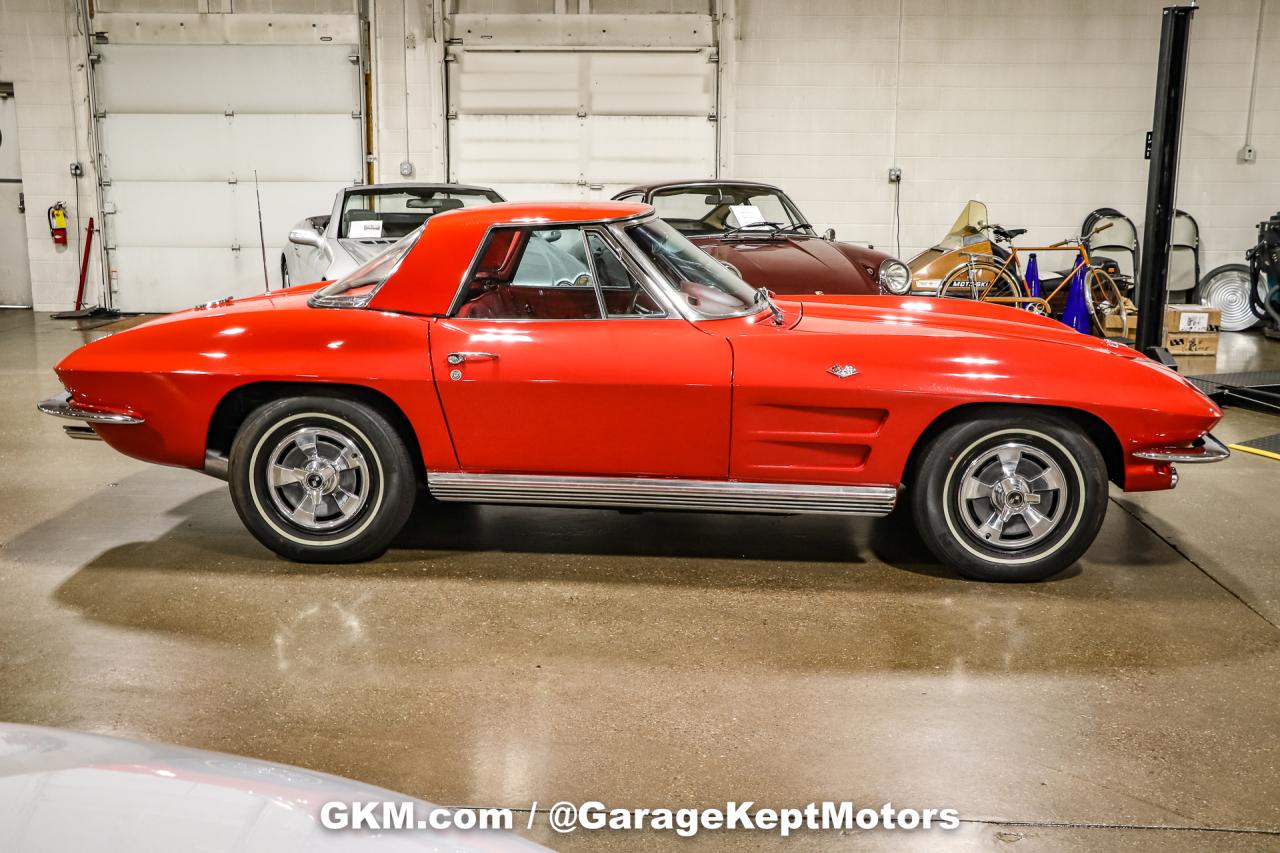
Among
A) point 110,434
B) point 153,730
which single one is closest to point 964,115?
point 110,434

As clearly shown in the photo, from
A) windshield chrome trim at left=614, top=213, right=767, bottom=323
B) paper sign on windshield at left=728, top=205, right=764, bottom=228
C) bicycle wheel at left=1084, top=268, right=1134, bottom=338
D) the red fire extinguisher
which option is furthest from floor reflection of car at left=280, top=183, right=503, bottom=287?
bicycle wheel at left=1084, top=268, right=1134, bottom=338

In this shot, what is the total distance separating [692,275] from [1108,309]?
7984 millimetres

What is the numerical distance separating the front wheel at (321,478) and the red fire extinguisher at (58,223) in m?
10.9

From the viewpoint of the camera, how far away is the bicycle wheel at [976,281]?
33.8ft

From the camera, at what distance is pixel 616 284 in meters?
4.24

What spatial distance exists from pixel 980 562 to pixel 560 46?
10.4 meters

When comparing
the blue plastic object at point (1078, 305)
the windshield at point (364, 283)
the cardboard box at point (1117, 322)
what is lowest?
the cardboard box at point (1117, 322)

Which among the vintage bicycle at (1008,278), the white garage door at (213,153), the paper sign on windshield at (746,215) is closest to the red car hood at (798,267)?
the paper sign on windshield at (746,215)

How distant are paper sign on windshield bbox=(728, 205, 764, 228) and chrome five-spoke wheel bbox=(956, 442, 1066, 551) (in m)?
4.76

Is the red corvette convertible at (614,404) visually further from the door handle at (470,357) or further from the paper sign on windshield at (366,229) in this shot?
the paper sign on windshield at (366,229)

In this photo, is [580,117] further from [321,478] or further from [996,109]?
[321,478]

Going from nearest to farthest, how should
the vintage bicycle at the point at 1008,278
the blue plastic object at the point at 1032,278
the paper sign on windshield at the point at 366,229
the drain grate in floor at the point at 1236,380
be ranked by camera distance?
the drain grate in floor at the point at 1236,380, the paper sign on windshield at the point at 366,229, the vintage bicycle at the point at 1008,278, the blue plastic object at the point at 1032,278

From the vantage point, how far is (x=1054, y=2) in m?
12.6

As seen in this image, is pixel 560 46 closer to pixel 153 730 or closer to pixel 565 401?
pixel 565 401
